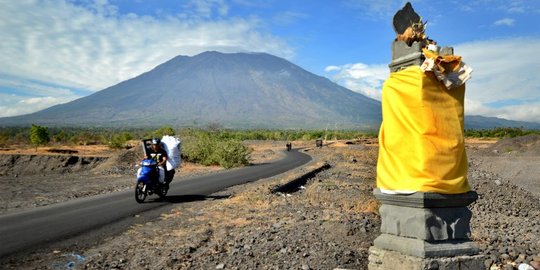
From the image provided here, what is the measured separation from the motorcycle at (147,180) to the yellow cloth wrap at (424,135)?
828 cm

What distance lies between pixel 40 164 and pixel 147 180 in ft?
61.1

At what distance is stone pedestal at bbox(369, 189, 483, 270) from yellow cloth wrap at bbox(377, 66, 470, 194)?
123 millimetres

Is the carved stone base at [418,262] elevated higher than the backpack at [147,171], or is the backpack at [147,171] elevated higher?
the backpack at [147,171]

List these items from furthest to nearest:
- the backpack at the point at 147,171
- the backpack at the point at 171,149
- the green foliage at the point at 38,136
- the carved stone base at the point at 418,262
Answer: the green foliage at the point at 38,136
the backpack at the point at 171,149
the backpack at the point at 147,171
the carved stone base at the point at 418,262

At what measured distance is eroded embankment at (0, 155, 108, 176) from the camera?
2656cm

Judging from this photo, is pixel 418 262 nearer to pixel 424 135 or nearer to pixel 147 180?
pixel 424 135

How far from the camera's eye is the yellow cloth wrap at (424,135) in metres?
4.71

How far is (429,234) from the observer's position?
4.68 m

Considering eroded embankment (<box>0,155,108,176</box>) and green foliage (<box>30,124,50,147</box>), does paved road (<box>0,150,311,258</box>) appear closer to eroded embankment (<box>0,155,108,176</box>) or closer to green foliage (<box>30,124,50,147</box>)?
eroded embankment (<box>0,155,108,176</box>)

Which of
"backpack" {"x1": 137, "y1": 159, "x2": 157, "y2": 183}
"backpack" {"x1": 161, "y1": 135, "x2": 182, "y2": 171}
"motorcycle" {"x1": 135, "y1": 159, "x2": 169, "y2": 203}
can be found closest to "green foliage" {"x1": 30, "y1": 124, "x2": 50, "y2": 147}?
"motorcycle" {"x1": 135, "y1": 159, "x2": 169, "y2": 203}

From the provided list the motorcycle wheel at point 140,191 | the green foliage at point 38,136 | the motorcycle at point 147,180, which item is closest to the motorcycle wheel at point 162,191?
the motorcycle at point 147,180

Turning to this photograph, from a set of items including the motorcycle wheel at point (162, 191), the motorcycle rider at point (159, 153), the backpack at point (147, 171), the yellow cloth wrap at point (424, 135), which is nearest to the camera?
the yellow cloth wrap at point (424, 135)

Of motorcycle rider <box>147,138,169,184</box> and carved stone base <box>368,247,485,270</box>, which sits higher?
motorcycle rider <box>147,138,169,184</box>

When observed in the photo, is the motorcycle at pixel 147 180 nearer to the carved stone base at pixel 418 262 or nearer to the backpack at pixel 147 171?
the backpack at pixel 147 171
